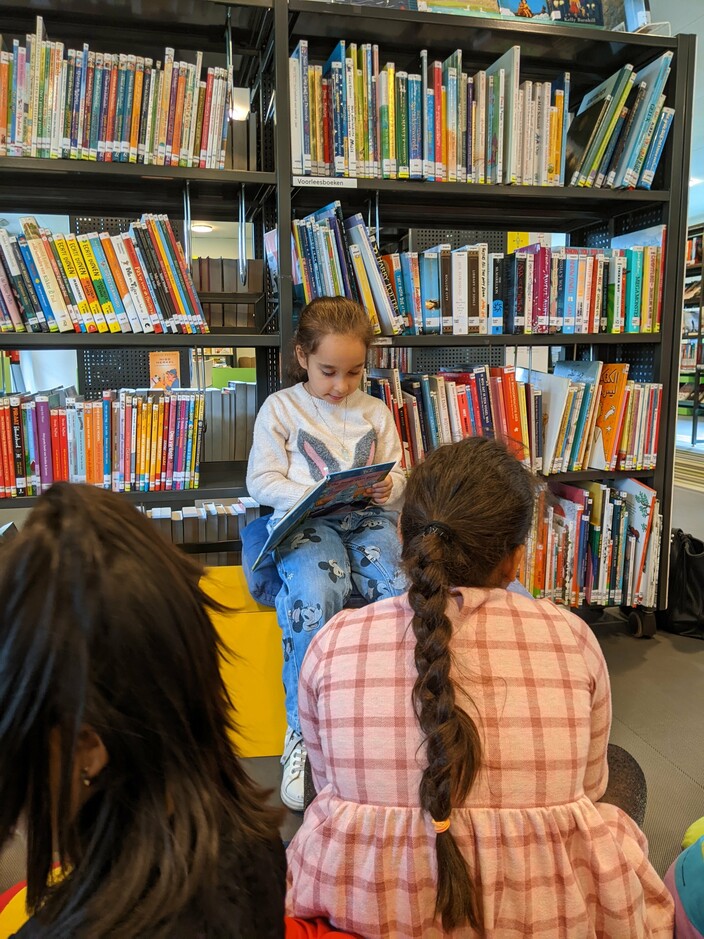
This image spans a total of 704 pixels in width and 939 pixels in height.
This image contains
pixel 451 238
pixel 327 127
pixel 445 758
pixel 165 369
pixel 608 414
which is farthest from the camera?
pixel 165 369

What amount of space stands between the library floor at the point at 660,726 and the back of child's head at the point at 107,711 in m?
0.95

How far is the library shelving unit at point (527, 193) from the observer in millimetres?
1995

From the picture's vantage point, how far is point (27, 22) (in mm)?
1923

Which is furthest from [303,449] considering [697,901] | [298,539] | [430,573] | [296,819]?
[697,901]

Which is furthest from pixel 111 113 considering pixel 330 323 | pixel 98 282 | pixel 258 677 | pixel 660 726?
pixel 660 726

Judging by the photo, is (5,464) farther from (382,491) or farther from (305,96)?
(305,96)

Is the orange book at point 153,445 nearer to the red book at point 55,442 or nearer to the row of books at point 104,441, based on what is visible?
the row of books at point 104,441

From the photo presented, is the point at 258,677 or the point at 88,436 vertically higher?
the point at 88,436

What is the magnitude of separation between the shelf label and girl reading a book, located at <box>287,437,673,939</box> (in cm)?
143

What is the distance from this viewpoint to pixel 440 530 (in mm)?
908

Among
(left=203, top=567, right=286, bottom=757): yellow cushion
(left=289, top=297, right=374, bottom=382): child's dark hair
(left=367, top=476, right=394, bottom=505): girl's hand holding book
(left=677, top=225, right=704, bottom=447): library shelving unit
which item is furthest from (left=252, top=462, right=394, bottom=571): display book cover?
(left=677, top=225, right=704, bottom=447): library shelving unit

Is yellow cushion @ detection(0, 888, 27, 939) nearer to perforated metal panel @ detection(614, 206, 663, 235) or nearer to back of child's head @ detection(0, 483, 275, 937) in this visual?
back of child's head @ detection(0, 483, 275, 937)

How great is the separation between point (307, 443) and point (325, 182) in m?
0.75

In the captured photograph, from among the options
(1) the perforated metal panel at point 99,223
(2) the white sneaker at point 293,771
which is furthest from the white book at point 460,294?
(2) the white sneaker at point 293,771
